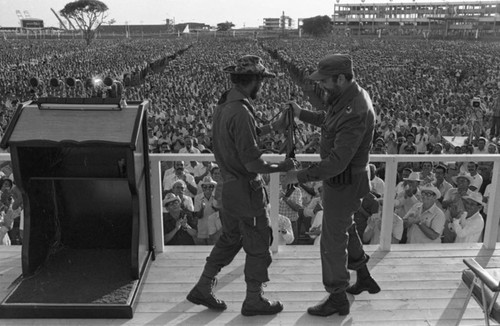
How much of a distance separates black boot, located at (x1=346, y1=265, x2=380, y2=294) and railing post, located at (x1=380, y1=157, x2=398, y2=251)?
2.34 ft

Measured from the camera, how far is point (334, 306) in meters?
3.03

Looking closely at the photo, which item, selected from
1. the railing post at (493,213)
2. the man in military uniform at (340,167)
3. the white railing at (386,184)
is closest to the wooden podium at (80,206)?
the white railing at (386,184)

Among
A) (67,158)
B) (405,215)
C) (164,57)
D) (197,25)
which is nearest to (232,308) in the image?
(67,158)

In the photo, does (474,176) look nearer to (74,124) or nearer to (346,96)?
(346,96)

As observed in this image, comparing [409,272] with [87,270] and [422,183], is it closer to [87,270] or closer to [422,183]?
[87,270]

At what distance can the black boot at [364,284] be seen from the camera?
10.7 ft

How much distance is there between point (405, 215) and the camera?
5.30m

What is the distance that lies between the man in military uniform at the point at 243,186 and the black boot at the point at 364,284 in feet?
1.78

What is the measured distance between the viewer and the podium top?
10.00 ft

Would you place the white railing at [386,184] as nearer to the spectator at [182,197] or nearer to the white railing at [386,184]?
the white railing at [386,184]

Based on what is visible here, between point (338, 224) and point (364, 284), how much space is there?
0.63 m

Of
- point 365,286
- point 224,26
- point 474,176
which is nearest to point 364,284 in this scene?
point 365,286

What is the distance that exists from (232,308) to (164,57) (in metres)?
42.7

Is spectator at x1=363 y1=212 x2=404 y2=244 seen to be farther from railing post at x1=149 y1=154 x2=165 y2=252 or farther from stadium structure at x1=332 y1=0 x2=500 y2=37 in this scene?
stadium structure at x1=332 y1=0 x2=500 y2=37
